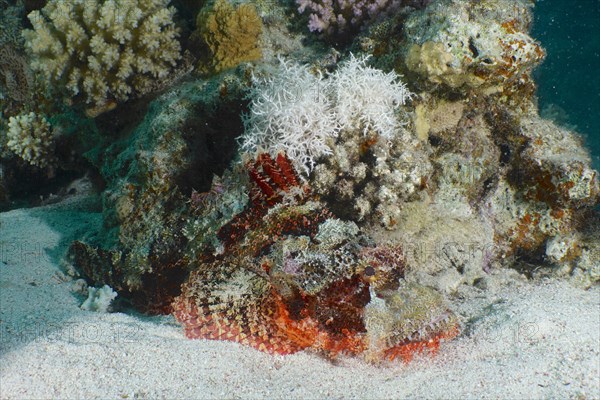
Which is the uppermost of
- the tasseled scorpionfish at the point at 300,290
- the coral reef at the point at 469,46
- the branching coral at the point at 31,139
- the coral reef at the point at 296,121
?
the coral reef at the point at 469,46

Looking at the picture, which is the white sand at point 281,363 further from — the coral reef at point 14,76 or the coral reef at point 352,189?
the coral reef at point 14,76

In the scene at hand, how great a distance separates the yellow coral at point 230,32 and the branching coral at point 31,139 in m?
2.90

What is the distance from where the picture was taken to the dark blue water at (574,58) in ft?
73.9

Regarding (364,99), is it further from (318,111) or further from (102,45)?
(102,45)

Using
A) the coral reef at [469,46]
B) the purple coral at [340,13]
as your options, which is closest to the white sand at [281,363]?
the coral reef at [469,46]

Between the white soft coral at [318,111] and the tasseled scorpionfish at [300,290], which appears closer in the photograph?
the tasseled scorpionfish at [300,290]

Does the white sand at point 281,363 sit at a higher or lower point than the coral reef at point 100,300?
higher

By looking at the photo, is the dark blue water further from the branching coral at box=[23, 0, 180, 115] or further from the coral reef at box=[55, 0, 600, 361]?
the branching coral at box=[23, 0, 180, 115]

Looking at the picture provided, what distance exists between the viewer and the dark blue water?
886 inches

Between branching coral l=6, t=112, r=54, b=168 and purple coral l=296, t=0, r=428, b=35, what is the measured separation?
4.09 meters

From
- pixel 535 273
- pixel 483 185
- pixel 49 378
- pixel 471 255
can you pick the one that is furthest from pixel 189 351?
pixel 535 273

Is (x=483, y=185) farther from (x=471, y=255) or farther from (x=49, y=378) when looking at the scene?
(x=49, y=378)

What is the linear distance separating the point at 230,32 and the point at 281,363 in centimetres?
377

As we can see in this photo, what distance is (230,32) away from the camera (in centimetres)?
486
